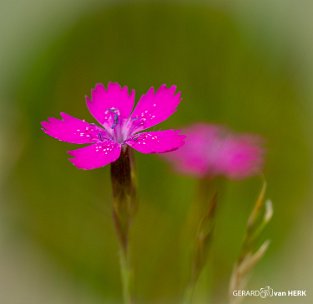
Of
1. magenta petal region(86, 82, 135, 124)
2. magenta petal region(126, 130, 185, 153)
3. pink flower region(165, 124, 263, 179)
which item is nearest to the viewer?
magenta petal region(126, 130, 185, 153)

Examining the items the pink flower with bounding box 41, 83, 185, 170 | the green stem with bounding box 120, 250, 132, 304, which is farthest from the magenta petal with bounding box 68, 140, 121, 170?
the green stem with bounding box 120, 250, 132, 304

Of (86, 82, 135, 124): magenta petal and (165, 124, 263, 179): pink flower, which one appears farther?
(165, 124, 263, 179): pink flower

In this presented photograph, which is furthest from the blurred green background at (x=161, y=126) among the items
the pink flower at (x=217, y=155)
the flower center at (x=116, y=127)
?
the flower center at (x=116, y=127)

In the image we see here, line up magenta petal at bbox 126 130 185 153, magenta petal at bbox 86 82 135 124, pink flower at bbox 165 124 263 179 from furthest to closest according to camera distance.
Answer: pink flower at bbox 165 124 263 179 < magenta petal at bbox 86 82 135 124 < magenta petal at bbox 126 130 185 153

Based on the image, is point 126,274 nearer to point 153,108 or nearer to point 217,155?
point 153,108

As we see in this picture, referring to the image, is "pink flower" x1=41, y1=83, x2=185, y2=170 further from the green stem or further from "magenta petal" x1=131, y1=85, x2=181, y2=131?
the green stem

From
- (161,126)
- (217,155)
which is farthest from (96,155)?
(161,126)

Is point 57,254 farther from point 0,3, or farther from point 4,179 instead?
point 0,3

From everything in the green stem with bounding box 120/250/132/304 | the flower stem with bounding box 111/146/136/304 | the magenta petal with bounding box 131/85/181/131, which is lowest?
the green stem with bounding box 120/250/132/304

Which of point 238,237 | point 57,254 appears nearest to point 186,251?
point 238,237
